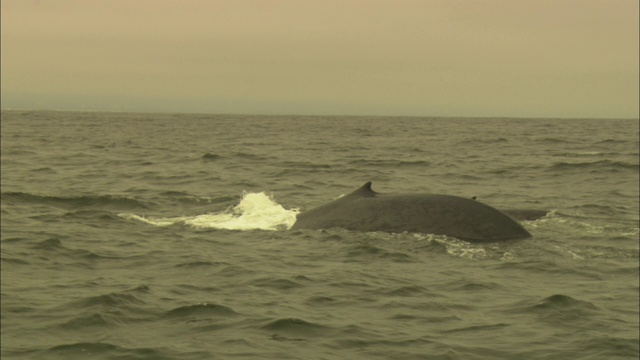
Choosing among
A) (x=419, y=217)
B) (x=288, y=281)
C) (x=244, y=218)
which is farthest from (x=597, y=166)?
(x=288, y=281)

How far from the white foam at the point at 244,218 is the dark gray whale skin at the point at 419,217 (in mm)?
1124

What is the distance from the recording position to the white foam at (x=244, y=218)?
55.0 feet

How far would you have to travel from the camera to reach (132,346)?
8023 millimetres

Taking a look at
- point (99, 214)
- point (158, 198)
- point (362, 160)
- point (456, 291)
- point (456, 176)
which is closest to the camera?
point (456, 291)

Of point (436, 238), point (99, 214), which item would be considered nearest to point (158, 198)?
point (99, 214)

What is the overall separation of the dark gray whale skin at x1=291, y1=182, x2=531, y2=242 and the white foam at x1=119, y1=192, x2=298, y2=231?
1124 millimetres

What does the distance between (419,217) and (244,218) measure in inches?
188

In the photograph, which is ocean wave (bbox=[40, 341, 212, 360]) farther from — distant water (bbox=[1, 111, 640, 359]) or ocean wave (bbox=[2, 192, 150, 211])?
ocean wave (bbox=[2, 192, 150, 211])

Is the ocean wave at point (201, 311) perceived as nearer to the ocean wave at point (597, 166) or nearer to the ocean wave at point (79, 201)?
the ocean wave at point (79, 201)

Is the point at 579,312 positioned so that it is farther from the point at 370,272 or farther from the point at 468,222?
the point at 468,222

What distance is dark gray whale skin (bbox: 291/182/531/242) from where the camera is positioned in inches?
560

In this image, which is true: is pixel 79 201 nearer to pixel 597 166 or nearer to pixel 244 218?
pixel 244 218

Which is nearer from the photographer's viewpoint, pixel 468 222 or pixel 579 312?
pixel 579 312

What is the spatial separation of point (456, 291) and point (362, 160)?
2528 cm
